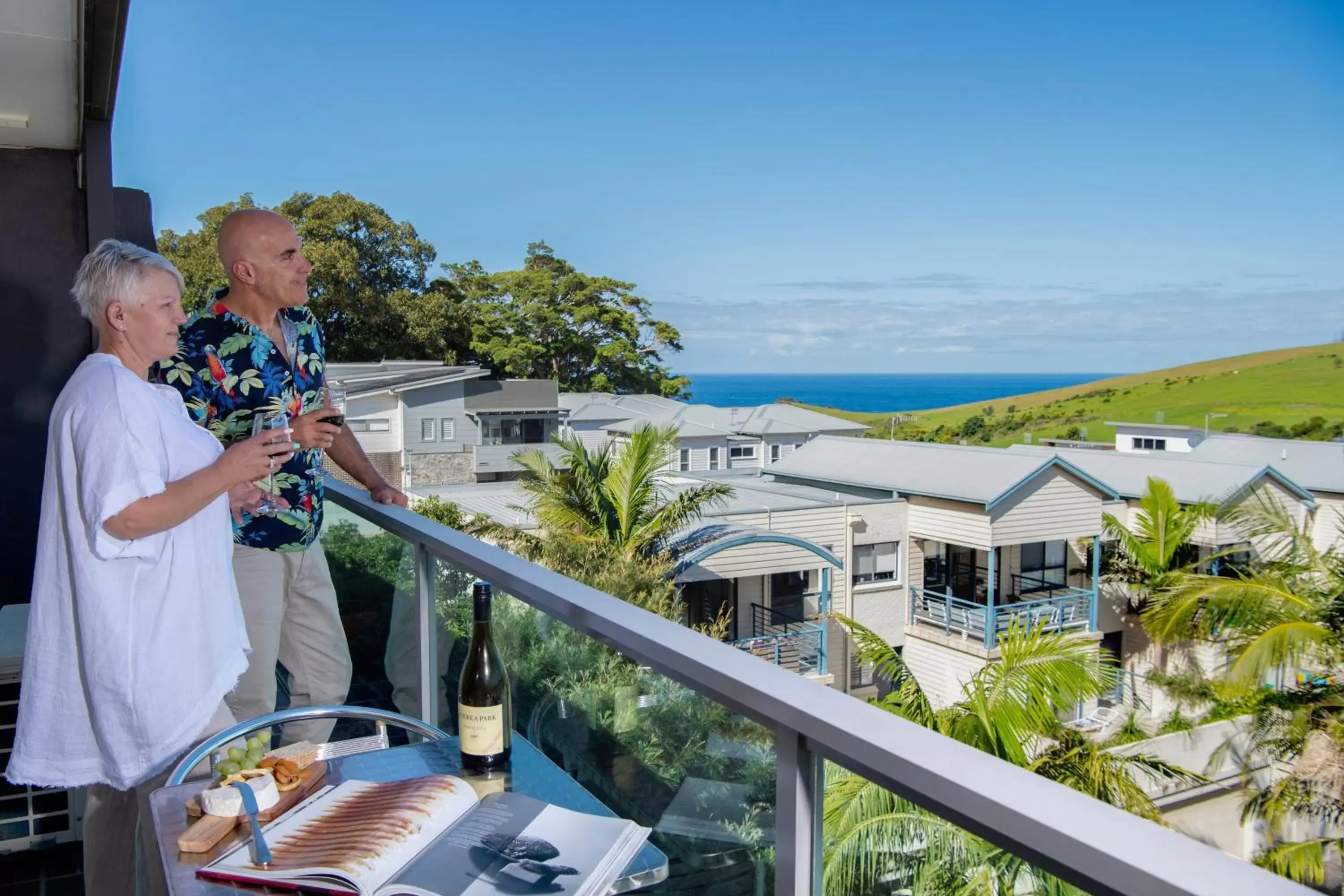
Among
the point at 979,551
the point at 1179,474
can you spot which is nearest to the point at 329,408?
the point at 979,551

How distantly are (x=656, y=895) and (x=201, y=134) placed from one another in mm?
76727

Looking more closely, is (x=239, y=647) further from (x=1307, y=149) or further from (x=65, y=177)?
(x=1307, y=149)

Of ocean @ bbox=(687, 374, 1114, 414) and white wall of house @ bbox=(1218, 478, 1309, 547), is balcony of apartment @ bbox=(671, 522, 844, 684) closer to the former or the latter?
Answer: white wall of house @ bbox=(1218, 478, 1309, 547)

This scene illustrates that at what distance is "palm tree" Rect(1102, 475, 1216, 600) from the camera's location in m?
22.8

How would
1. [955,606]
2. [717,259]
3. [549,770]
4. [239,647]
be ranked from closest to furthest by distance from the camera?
[549,770] < [239,647] < [955,606] < [717,259]

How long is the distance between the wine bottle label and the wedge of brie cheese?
27cm

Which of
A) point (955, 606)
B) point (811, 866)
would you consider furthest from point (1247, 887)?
point (955, 606)

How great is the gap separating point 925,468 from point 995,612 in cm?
352

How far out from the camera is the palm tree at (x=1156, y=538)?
2281 centimetres

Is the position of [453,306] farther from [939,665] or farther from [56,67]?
[56,67]

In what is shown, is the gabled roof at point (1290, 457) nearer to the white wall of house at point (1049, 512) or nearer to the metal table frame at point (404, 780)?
the white wall of house at point (1049, 512)

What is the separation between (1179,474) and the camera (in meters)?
25.0

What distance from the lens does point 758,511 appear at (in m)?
20.0

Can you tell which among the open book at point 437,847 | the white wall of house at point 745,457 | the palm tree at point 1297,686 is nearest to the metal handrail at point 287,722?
the open book at point 437,847
